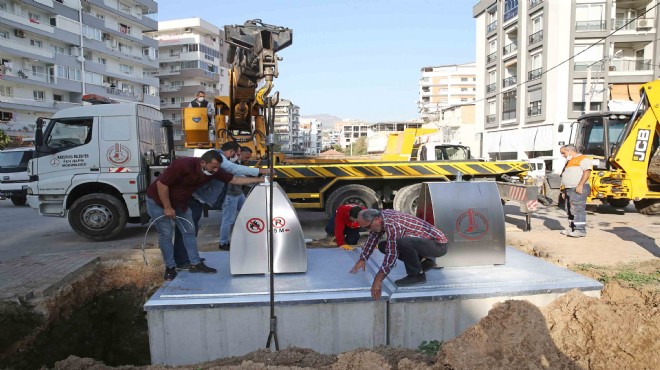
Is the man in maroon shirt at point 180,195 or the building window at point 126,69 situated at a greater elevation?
the building window at point 126,69

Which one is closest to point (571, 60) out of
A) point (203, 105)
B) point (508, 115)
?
point (508, 115)

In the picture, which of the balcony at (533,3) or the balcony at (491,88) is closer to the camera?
the balcony at (533,3)

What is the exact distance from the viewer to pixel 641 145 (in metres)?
10.2

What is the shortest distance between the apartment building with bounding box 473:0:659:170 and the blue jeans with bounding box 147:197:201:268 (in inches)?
1097

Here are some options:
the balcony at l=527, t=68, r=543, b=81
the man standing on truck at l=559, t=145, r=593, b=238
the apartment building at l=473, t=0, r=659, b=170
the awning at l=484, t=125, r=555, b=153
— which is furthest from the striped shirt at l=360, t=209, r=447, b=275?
the balcony at l=527, t=68, r=543, b=81

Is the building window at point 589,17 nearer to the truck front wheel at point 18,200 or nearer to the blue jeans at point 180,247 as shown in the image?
the blue jeans at point 180,247

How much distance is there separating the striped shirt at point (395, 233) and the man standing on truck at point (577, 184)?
430cm

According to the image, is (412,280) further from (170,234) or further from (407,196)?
(407,196)

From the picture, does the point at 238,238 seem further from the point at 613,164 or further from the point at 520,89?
the point at 520,89

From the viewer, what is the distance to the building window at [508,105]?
36.9 m

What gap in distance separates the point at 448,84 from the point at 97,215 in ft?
285

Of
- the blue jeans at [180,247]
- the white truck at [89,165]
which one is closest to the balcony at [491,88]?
the white truck at [89,165]

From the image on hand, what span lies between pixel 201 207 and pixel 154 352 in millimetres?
1970

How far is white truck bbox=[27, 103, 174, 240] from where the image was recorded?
834cm
